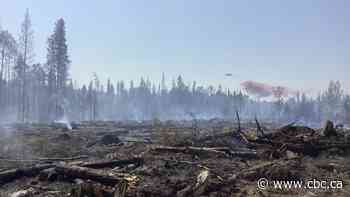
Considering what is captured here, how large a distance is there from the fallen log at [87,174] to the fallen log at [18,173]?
2.93ft

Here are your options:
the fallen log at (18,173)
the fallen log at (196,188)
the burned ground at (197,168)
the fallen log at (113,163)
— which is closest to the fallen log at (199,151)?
the burned ground at (197,168)

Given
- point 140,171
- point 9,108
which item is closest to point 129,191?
point 140,171

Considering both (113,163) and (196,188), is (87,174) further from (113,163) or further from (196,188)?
(196,188)

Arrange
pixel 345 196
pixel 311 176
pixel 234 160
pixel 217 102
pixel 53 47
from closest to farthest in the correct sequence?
pixel 345 196 < pixel 311 176 < pixel 234 160 < pixel 53 47 < pixel 217 102

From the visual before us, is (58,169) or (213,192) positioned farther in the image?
(58,169)

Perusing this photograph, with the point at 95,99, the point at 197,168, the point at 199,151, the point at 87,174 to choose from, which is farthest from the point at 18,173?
the point at 95,99

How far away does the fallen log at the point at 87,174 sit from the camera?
27.9ft

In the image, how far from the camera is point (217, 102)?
425 ft

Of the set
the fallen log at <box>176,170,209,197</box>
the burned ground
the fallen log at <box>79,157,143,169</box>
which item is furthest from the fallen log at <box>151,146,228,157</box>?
the fallen log at <box>176,170,209,197</box>

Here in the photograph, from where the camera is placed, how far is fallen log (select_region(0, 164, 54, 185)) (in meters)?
9.35

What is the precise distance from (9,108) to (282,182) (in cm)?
6328

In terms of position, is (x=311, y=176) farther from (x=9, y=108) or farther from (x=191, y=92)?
(x=191, y=92)

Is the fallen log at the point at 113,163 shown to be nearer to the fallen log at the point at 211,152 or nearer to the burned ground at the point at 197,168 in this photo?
the burned ground at the point at 197,168

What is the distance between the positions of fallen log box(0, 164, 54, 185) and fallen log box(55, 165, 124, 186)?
0.89m
